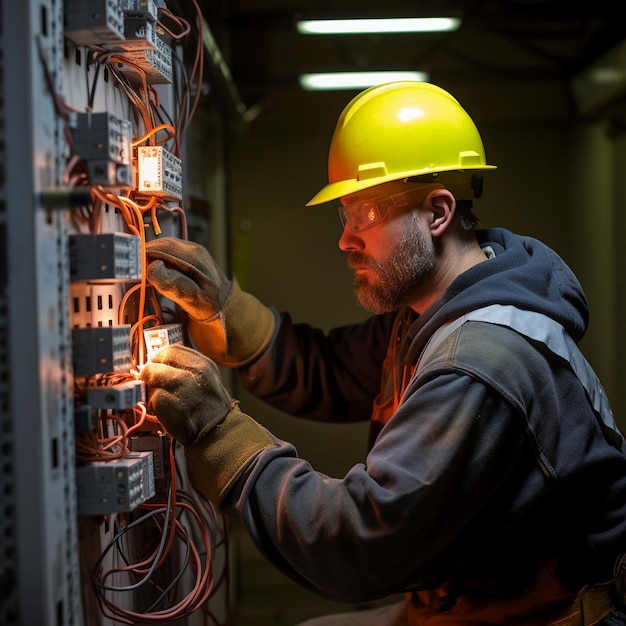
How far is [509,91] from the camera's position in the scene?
146 inches

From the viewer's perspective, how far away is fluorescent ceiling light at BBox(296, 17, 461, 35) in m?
2.77

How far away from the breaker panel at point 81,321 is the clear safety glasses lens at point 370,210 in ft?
1.39

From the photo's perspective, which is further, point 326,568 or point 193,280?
point 193,280

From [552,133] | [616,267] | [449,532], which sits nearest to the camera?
[449,532]

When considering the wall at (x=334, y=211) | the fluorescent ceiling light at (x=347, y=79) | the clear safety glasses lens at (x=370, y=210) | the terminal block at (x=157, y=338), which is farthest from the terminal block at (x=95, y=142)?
the fluorescent ceiling light at (x=347, y=79)

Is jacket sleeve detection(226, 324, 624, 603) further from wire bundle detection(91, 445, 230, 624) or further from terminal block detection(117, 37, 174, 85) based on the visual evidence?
terminal block detection(117, 37, 174, 85)

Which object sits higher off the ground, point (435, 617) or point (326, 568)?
point (326, 568)

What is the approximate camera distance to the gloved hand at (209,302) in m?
1.57

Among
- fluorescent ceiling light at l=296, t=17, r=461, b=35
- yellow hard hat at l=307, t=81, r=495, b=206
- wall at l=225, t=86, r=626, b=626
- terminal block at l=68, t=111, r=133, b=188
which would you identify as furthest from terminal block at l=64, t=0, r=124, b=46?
wall at l=225, t=86, r=626, b=626

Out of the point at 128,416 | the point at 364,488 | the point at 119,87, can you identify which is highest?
the point at 119,87

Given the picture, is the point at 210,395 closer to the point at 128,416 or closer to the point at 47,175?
the point at 128,416

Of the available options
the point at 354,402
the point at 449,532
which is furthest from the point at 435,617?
the point at 354,402

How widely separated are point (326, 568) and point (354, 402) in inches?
31.7

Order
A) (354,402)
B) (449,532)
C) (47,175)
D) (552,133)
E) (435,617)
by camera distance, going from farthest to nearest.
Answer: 1. (552,133)
2. (354,402)
3. (435,617)
4. (449,532)
5. (47,175)
